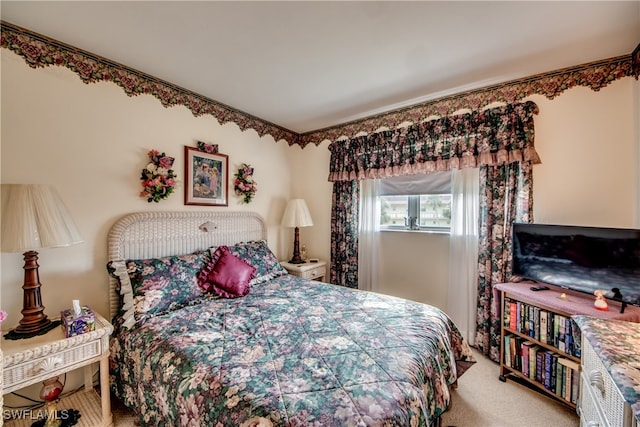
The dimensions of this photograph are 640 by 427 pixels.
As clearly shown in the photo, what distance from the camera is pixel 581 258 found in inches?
71.5

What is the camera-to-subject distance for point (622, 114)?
192 cm

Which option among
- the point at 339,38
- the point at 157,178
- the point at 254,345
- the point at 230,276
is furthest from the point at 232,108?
the point at 254,345

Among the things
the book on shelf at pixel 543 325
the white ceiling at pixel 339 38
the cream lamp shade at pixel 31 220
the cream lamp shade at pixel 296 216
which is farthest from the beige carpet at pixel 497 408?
the white ceiling at pixel 339 38

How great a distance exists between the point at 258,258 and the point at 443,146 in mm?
2247

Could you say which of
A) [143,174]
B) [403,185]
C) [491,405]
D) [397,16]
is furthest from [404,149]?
[143,174]

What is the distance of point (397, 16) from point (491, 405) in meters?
2.69

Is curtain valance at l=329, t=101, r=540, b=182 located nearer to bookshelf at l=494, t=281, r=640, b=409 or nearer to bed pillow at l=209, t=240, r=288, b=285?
bookshelf at l=494, t=281, r=640, b=409

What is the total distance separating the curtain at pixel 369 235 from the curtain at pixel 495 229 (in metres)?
1.11

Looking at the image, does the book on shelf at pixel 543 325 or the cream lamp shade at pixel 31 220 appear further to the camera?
the book on shelf at pixel 543 325

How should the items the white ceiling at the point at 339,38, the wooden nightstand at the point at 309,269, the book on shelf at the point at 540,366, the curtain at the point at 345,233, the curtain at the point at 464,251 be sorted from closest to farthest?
1. the white ceiling at the point at 339,38
2. the book on shelf at the point at 540,366
3. the curtain at the point at 464,251
4. the wooden nightstand at the point at 309,269
5. the curtain at the point at 345,233

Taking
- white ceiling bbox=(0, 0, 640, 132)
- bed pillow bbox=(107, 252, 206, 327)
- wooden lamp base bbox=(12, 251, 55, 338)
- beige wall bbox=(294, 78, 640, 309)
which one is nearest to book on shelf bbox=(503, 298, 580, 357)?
beige wall bbox=(294, 78, 640, 309)

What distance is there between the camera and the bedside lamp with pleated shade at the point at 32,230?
4.60ft

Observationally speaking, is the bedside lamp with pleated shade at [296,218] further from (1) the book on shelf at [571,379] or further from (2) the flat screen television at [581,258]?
(1) the book on shelf at [571,379]

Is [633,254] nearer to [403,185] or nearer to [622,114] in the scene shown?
[622,114]
